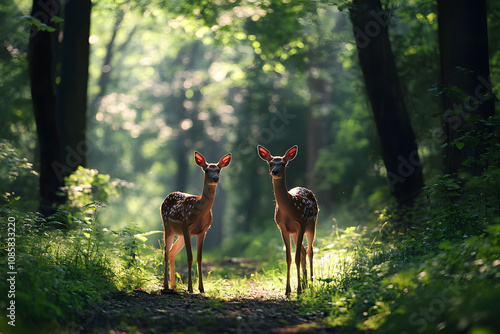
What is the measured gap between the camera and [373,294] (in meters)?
5.68

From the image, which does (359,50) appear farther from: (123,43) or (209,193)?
(123,43)

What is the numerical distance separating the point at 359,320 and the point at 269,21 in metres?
11.4

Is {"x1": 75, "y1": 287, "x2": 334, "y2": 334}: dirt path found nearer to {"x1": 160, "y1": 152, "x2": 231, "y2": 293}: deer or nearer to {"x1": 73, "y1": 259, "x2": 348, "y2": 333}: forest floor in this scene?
{"x1": 73, "y1": 259, "x2": 348, "y2": 333}: forest floor

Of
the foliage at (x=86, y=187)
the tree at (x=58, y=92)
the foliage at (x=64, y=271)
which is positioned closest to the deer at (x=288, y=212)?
the foliage at (x=64, y=271)

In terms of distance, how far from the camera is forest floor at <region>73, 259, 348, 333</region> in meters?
5.22

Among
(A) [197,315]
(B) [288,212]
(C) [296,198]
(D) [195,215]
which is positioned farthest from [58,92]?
(A) [197,315]

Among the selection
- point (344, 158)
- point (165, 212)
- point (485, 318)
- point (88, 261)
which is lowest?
point (485, 318)

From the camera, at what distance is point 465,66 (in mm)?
8234

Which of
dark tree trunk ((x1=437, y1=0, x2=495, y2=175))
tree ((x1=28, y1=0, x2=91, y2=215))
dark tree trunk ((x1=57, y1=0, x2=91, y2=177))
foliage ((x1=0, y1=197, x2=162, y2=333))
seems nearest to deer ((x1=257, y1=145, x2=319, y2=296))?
foliage ((x1=0, y1=197, x2=162, y2=333))

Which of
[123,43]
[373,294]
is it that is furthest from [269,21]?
[123,43]

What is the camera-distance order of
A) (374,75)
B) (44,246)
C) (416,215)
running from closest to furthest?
(44,246) < (416,215) < (374,75)

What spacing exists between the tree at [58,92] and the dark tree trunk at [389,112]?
6.06 metres

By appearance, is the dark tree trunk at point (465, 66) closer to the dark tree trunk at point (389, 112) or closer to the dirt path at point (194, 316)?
the dark tree trunk at point (389, 112)

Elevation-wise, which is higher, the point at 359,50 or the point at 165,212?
the point at 359,50
